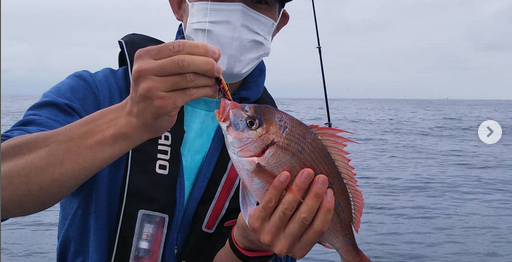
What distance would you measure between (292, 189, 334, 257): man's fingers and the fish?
0.12 m

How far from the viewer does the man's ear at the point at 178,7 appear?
2.85 metres

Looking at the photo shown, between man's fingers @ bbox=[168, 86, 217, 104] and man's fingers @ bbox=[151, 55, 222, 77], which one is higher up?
man's fingers @ bbox=[151, 55, 222, 77]

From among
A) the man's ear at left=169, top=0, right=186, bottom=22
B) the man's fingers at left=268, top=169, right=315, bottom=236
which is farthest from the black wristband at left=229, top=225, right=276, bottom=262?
the man's ear at left=169, top=0, right=186, bottom=22

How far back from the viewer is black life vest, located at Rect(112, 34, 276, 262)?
8.61ft

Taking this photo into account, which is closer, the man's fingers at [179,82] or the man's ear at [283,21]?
the man's fingers at [179,82]

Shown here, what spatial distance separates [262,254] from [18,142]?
138 cm

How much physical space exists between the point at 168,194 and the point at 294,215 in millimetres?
802

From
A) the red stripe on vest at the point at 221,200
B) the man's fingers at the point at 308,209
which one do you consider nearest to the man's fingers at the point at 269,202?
the man's fingers at the point at 308,209

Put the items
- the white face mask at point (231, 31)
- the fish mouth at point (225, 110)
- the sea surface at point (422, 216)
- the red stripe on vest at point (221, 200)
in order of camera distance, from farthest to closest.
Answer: the sea surface at point (422, 216)
the red stripe on vest at point (221, 200)
the white face mask at point (231, 31)
the fish mouth at point (225, 110)

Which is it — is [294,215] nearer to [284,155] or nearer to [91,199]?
[284,155]

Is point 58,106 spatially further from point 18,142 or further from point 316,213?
point 316,213

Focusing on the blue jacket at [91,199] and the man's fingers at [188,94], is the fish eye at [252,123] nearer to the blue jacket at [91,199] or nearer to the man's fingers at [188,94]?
the man's fingers at [188,94]

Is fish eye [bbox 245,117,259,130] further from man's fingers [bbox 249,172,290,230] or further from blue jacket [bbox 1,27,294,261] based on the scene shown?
blue jacket [bbox 1,27,294,261]

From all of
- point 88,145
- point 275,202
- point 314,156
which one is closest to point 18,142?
point 88,145
